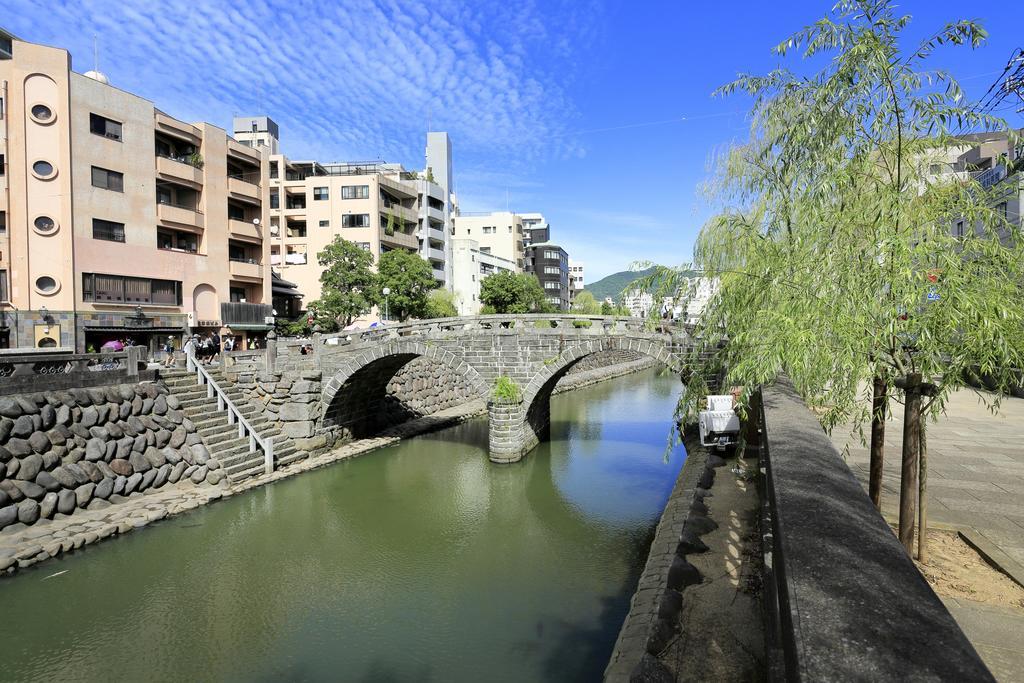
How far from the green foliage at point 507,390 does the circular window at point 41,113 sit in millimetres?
20288

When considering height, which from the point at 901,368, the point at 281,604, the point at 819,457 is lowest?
the point at 281,604

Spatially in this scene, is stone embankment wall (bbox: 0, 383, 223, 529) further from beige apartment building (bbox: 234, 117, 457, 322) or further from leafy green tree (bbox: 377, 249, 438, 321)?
beige apartment building (bbox: 234, 117, 457, 322)

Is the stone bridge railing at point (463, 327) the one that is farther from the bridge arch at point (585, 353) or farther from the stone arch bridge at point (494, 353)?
the bridge arch at point (585, 353)

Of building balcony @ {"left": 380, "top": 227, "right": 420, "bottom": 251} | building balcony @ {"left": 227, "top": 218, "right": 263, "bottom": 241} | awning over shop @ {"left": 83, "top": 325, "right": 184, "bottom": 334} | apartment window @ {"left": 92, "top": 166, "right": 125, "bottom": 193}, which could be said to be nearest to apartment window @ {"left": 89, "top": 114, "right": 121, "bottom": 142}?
apartment window @ {"left": 92, "top": 166, "right": 125, "bottom": 193}

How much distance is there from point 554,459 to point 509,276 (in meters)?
29.5

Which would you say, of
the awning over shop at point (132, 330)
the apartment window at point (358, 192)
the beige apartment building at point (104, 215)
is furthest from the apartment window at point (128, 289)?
the apartment window at point (358, 192)

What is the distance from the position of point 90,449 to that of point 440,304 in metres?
28.9

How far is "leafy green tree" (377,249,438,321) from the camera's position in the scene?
31875 millimetres

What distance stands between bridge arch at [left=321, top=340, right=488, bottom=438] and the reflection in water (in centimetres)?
335

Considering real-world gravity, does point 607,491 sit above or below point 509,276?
below

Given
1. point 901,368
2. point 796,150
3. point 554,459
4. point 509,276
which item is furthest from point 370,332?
point 509,276

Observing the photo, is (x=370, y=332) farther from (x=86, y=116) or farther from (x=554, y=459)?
(x=86, y=116)

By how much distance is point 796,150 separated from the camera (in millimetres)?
6723

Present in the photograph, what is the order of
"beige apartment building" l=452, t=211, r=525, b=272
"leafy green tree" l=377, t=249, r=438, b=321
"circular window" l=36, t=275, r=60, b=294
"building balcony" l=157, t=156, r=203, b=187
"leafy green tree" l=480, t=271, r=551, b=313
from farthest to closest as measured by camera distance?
"beige apartment building" l=452, t=211, r=525, b=272
"leafy green tree" l=480, t=271, r=551, b=313
"leafy green tree" l=377, t=249, r=438, b=321
"building balcony" l=157, t=156, r=203, b=187
"circular window" l=36, t=275, r=60, b=294
